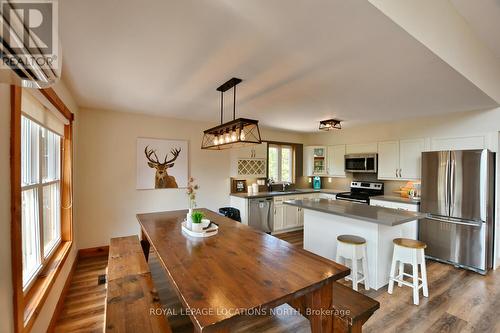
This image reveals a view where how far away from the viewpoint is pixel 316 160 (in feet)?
19.4

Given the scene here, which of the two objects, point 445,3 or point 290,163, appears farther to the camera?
point 290,163

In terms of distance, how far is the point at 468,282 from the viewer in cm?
296

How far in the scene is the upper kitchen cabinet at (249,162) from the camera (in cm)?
502

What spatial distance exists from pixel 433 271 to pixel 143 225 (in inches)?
153

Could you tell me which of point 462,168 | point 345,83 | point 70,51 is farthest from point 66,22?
point 462,168

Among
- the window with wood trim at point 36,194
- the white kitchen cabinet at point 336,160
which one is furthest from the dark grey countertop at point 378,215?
the window with wood trim at point 36,194

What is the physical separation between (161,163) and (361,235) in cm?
342

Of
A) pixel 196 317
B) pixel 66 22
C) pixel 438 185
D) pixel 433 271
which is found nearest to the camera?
pixel 196 317

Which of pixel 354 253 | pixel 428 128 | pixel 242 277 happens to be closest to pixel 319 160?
pixel 428 128

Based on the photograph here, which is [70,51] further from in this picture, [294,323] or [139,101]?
[294,323]

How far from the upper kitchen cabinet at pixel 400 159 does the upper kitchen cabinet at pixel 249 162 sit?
7.88 feet

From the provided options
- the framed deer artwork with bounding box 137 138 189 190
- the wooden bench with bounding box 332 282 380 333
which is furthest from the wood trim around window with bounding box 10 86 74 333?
the wooden bench with bounding box 332 282 380 333

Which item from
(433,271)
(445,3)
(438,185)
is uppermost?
(445,3)

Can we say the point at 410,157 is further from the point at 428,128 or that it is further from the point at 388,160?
the point at 428,128
